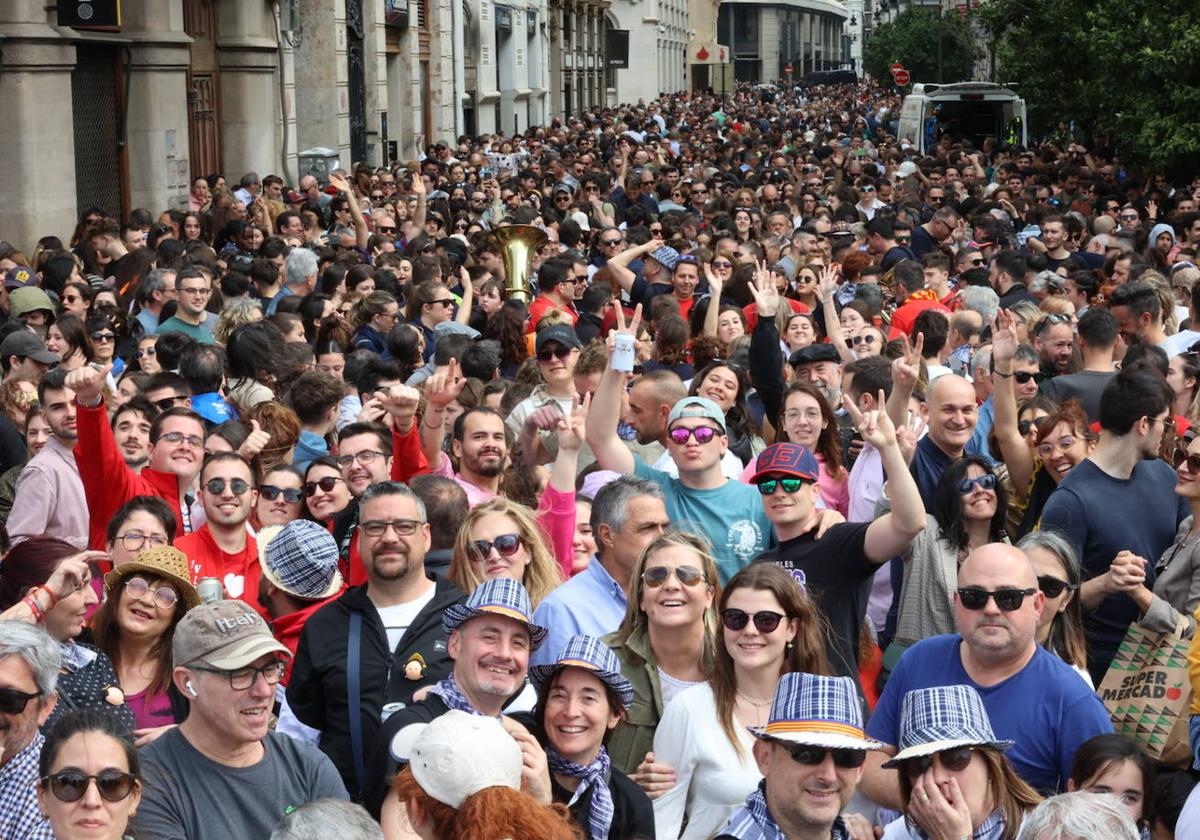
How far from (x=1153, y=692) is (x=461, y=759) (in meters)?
2.86

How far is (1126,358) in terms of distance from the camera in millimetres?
9039

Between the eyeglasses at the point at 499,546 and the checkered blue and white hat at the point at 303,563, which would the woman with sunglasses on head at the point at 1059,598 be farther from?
the checkered blue and white hat at the point at 303,563

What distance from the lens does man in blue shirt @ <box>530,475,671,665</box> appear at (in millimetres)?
5723

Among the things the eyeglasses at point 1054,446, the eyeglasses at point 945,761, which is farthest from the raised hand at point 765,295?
the eyeglasses at point 945,761

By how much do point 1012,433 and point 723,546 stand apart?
5.78 ft

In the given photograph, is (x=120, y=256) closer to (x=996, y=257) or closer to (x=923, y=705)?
(x=996, y=257)

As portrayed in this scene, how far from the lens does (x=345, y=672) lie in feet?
18.1

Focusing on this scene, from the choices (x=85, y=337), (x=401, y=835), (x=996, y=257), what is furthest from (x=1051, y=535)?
(x=996, y=257)

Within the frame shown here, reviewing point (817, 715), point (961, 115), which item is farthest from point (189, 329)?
point (961, 115)

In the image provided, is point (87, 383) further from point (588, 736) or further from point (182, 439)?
point (588, 736)

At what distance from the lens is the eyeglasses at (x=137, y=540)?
6.25 meters

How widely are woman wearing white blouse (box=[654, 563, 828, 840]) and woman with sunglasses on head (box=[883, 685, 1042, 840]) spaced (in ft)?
1.88

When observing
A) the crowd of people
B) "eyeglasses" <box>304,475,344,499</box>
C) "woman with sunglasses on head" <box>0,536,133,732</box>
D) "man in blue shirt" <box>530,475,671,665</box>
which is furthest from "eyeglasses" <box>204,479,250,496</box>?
"man in blue shirt" <box>530,475,671,665</box>

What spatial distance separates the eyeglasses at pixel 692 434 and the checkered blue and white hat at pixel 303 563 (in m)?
1.36
